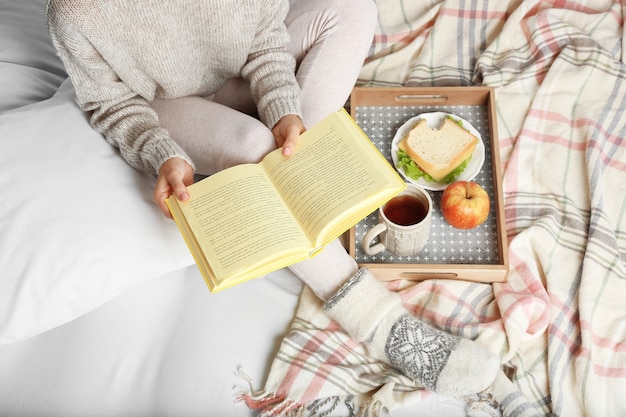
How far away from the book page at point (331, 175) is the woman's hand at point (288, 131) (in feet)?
0.04

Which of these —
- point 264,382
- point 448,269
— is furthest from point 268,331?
point 448,269

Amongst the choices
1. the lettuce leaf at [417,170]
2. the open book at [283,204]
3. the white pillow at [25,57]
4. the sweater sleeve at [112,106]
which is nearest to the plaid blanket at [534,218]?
the lettuce leaf at [417,170]

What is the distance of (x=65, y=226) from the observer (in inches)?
32.7

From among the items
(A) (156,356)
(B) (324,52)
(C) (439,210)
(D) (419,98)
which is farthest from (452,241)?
(A) (156,356)

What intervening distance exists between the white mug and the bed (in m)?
0.09

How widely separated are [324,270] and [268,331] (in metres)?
0.14

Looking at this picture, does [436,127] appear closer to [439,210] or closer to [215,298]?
[439,210]

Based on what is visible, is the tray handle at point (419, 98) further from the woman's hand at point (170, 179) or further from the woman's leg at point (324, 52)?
the woman's hand at point (170, 179)

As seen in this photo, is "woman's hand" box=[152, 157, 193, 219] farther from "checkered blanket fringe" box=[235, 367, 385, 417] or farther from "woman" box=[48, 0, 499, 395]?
"checkered blanket fringe" box=[235, 367, 385, 417]

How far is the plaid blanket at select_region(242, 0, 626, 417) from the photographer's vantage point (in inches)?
36.0

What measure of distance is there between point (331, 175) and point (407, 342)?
1.01ft

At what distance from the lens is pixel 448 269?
98cm

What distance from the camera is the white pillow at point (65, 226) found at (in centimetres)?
81

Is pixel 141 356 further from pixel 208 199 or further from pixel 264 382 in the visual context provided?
pixel 208 199
